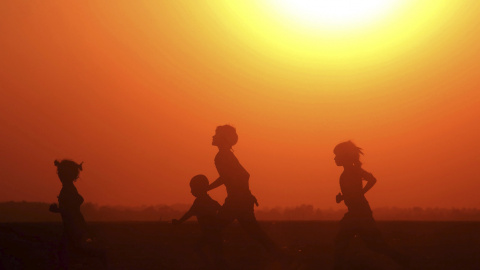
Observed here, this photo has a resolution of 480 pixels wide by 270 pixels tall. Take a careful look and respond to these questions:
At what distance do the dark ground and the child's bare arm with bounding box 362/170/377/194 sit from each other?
125 cm

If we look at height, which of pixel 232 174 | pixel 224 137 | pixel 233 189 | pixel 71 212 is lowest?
pixel 71 212

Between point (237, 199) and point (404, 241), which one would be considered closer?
point (237, 199)

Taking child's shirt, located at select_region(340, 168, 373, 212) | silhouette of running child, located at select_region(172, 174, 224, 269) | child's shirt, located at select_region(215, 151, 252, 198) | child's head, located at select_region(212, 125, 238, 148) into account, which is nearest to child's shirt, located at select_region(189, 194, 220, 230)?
silhouette of running child, located at select_region(172, 174, 224, 269)

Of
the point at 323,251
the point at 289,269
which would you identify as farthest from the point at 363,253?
the point at 289,269

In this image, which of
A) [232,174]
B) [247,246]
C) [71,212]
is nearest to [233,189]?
[232,174]

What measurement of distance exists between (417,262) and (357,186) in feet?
6.39

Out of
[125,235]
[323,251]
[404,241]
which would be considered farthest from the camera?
[125,235]

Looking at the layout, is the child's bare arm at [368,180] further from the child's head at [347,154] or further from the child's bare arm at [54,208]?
the child's bare arm at [54,208]

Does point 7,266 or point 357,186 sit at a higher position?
point 357,186

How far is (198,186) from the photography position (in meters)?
13.5

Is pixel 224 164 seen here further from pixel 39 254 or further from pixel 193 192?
pixel 39 254

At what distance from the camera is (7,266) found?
13.1 meters

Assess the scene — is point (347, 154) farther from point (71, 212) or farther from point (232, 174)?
point (71, 212)

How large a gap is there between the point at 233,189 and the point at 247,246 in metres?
4.06
